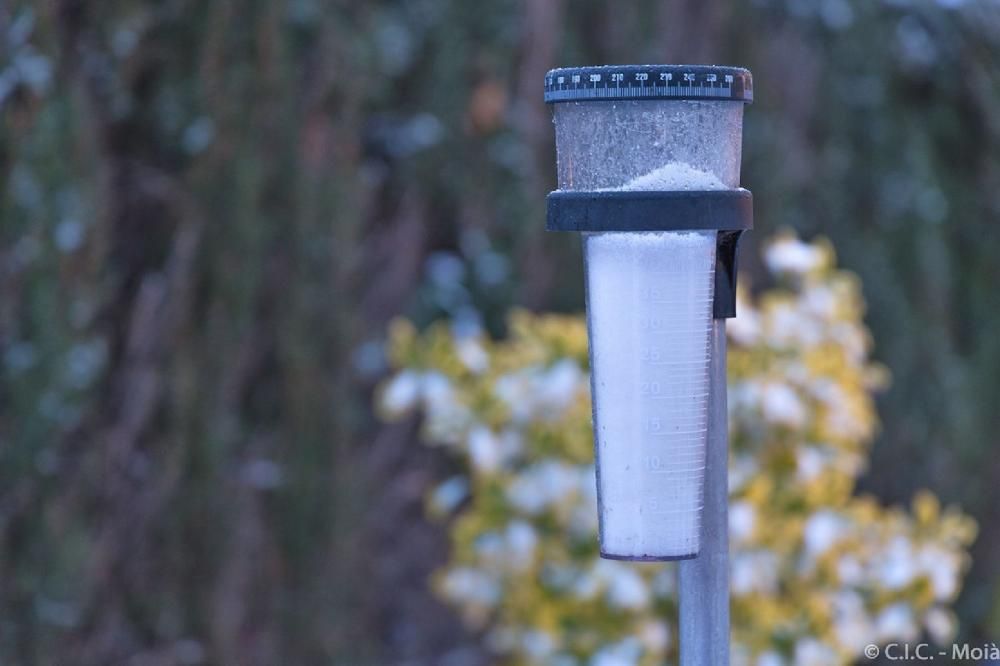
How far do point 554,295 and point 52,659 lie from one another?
5.05 ft

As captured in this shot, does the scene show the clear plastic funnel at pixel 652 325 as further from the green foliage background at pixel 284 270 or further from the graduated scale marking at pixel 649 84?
the green foliage background at pixel 284 270

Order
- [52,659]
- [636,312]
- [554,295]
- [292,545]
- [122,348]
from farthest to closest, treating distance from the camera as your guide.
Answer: [554,295] < [292,545] < [122,348] < [52,659] < [636,312]

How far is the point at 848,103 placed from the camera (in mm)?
3939

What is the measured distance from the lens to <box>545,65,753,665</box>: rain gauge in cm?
110

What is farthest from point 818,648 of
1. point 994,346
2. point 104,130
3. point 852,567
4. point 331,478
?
point 994,346

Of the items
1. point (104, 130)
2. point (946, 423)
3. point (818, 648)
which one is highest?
point (104, 130)

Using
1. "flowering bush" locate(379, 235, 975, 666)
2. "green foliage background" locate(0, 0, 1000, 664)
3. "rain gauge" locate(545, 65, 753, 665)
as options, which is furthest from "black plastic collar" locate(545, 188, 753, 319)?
"green foliage background" locate(0, 0, 1000, 664)

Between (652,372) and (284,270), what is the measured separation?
1858mm

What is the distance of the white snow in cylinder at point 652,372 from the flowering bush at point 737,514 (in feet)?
4.20

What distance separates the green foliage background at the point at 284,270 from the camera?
7.93 feet

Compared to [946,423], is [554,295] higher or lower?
higher

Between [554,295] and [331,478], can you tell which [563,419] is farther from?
[554,295]

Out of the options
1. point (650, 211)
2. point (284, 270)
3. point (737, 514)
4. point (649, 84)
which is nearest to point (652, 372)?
point (650, 211)

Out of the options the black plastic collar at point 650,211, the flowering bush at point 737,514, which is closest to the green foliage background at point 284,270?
the flowering bush at point 737,514
